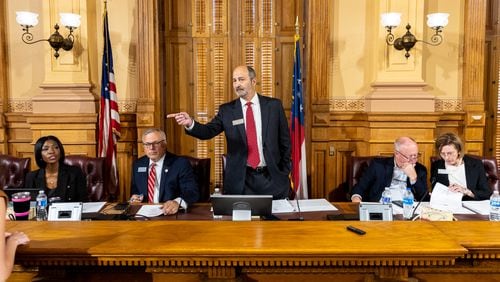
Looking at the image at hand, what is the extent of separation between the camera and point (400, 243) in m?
1.77

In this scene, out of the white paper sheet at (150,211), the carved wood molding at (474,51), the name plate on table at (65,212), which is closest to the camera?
the name plate on table at (65,212)

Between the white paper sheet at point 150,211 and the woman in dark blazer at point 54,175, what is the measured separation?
68cm

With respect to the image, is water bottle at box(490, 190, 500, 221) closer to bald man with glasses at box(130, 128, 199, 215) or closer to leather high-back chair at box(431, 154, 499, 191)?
leather high-back chair at box(431, 154, 499, 191)

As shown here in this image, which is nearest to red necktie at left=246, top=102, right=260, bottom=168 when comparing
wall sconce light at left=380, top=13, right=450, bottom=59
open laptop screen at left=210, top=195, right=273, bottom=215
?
open laptop screen at left=210, top=195, right=273, bottom=215

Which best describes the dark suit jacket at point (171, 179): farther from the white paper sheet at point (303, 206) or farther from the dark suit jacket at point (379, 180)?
the dark suit jacket at point (379, 180)

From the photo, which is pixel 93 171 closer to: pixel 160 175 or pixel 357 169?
pixel 160 175

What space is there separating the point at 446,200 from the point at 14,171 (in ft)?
11.2

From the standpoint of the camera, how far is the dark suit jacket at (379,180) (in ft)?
11.0

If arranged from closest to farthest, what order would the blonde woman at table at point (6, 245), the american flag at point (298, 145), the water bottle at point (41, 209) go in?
the blonde woman at table at point (6, 245) < the water bottle at point (41, 209) < the american flag at point (298, 145)

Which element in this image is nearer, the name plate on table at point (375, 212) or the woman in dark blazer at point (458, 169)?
the name plate on table at point (375, 212)

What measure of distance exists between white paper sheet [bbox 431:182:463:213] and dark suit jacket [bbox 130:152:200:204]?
1541mm

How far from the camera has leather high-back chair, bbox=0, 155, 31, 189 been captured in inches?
161

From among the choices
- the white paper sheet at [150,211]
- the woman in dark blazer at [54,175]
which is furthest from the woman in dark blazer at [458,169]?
the woman in dark blazer at [54,175]

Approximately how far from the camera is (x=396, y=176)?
136 inches
